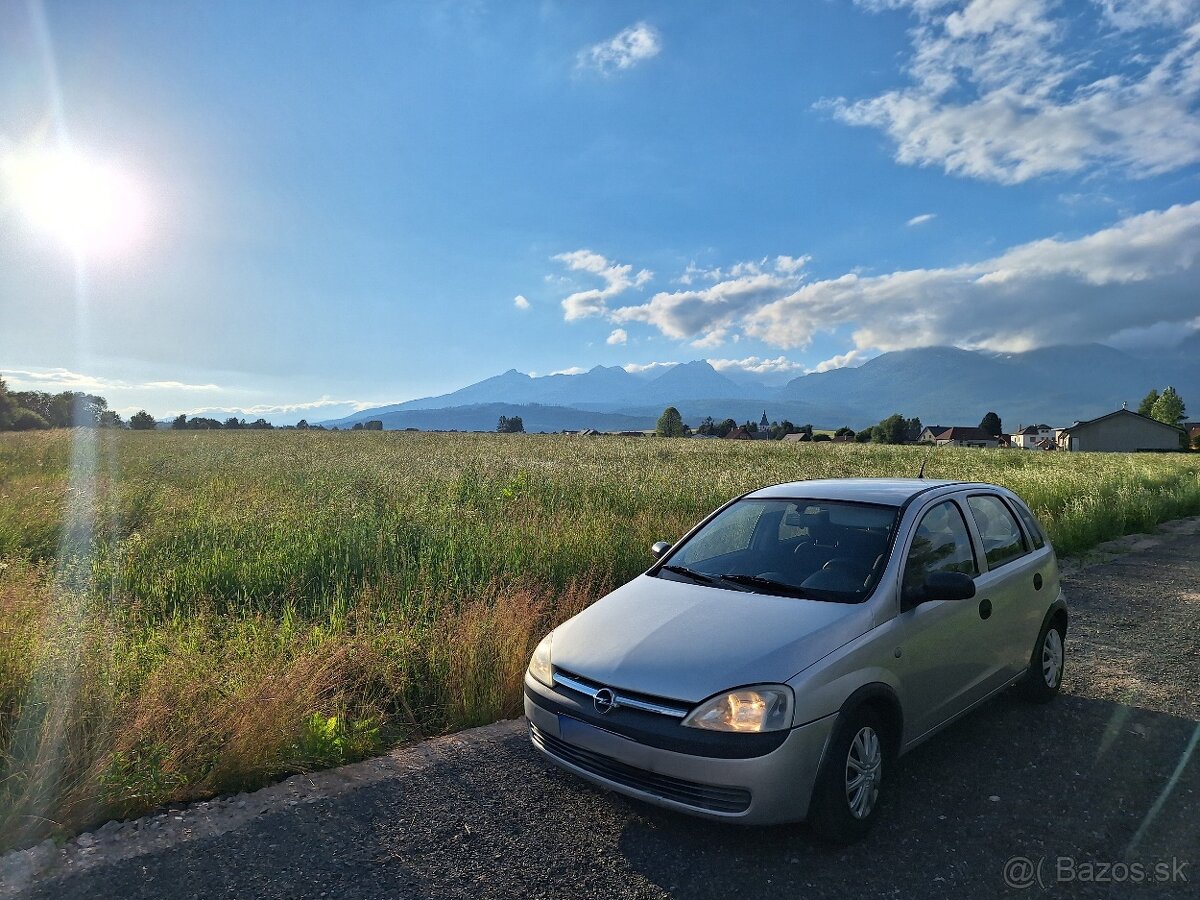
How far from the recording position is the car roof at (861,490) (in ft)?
13.6

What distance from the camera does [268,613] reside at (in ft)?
18.3

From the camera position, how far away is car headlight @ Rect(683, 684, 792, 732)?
2.83 meters

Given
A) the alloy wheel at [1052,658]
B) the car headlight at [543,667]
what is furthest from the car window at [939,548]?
the car headlight at [543,667]

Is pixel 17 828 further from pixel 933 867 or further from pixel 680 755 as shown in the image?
pixel 933 867

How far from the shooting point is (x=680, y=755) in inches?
111

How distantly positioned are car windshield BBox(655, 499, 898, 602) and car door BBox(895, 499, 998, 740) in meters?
0.22

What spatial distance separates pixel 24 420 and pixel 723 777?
83.7 meters

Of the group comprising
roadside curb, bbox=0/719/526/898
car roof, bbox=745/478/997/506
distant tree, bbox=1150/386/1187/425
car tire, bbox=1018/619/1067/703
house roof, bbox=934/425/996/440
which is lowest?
roadside curb, bbox=0/719/526/898

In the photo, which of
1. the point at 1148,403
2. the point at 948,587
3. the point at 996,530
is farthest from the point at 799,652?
the point at 1148,403

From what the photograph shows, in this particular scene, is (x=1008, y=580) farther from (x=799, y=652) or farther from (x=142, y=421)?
(x=142, y=421)

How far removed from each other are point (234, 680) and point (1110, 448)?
358 feet

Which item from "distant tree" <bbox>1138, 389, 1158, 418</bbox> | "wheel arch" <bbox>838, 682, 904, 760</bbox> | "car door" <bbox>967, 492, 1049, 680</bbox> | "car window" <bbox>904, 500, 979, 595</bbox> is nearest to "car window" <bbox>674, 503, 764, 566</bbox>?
"car window" <bbox>904, 500, 979, 595</bbox>

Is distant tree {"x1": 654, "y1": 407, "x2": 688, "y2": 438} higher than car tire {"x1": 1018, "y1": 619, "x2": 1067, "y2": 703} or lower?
higher

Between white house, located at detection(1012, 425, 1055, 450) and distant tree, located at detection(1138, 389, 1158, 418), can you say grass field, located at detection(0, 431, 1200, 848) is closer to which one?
distant tree, located at detection(1138, 389, 1158, 418)
